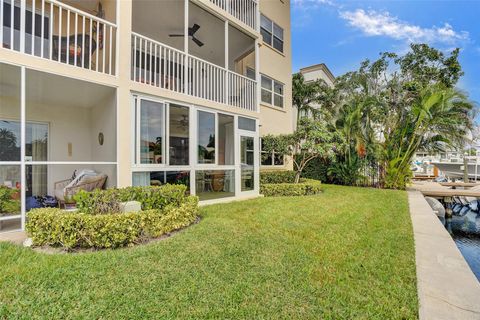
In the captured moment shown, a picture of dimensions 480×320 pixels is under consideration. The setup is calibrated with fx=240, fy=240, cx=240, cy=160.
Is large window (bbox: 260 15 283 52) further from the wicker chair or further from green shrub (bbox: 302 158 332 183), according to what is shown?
the wicker chair

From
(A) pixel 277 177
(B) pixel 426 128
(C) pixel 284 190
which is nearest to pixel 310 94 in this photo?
(B) pixel 426 128

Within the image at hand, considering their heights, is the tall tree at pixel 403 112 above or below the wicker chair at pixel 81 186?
above

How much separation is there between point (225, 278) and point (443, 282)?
9.56 feet

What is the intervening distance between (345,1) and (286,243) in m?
12.1

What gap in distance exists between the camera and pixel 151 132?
649 centimetres

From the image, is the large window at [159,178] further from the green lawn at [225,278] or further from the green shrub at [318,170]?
the green shrub at [318,170]

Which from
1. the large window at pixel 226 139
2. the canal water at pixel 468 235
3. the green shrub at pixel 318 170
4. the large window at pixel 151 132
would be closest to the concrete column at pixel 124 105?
the large window at pixel 151 132

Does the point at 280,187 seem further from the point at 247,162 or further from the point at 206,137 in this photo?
the point at 206,137

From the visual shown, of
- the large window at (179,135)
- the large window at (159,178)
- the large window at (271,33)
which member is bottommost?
the large window at (159,178)

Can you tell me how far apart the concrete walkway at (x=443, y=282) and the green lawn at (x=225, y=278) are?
0.50ft

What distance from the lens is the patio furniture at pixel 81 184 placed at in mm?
6004

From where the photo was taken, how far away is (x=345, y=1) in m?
11.4

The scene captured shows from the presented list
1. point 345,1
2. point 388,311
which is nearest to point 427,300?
point 388,311

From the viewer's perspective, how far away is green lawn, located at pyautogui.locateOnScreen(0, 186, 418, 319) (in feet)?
8.30
